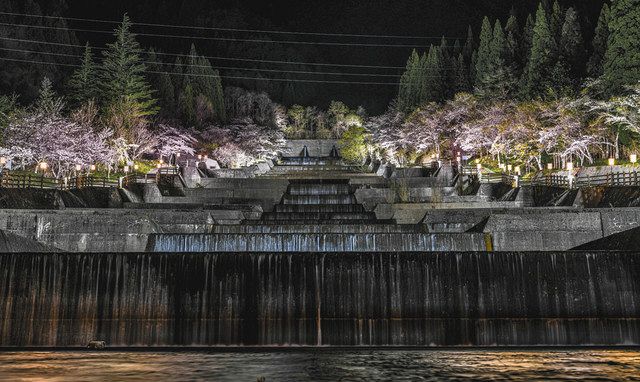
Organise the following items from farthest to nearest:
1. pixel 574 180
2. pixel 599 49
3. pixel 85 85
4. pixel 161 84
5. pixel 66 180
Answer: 1. pixel 161 84
2. pixel 85 85
3. pixel 599 49
4. pixel 574 180
5. pixel 66 180

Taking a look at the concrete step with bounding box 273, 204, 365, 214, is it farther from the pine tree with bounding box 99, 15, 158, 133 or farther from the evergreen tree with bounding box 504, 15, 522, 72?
the evergreen tree with bounding box 504, 15, 522, 72

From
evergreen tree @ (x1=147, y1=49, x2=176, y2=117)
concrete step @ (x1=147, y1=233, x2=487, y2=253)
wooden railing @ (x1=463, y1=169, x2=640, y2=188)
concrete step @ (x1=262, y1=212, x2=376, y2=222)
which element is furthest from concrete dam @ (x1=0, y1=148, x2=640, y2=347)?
evergreen tree @ (x1=147, y1=49, x2=176, y2=117)

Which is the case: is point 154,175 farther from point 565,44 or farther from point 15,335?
point 565,44

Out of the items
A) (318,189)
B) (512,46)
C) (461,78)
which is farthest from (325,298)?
(461,78)

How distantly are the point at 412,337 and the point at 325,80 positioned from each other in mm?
91083

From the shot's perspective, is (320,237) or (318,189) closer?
(320,237)

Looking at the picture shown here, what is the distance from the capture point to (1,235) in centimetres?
1647

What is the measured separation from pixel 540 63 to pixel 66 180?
1688 inches

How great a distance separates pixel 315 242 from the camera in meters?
19.1

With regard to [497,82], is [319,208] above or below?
below

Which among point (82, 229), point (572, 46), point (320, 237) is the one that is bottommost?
point (320, 237)

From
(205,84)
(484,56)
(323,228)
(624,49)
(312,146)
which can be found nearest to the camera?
(323,228)


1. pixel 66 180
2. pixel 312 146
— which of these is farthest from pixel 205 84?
pixel 66 180

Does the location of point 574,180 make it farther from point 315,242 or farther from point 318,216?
point 315,242
